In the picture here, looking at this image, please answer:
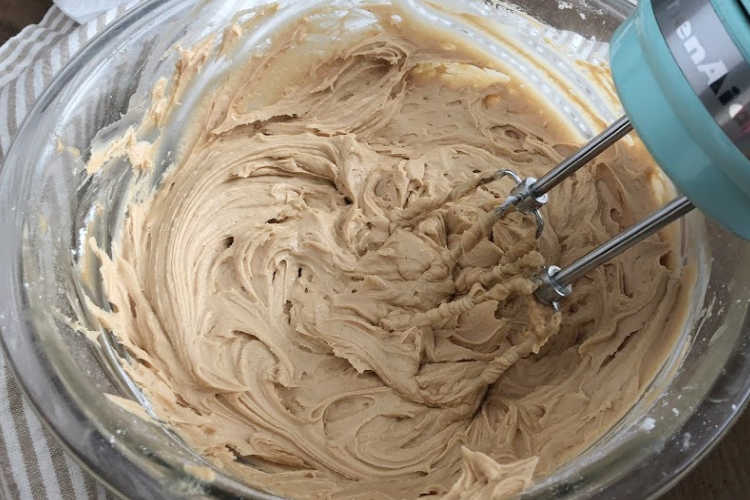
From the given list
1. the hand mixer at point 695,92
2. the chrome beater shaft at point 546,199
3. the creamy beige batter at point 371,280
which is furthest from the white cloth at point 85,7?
the hand mixer at point 695,92

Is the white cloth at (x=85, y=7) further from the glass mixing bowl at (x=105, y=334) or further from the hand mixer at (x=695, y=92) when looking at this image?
the hand mixer at (x=695, y=92)

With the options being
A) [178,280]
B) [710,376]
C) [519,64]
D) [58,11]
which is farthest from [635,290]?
[58,11]

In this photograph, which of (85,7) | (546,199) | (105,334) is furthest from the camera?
(85,7)

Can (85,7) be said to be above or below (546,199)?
above

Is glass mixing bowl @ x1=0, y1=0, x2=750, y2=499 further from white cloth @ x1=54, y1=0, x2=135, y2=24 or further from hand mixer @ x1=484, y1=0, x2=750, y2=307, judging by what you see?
white cloth @ x1=54, y1=0, x2=135, y2=24

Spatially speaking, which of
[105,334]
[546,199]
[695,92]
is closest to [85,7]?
[105,334]

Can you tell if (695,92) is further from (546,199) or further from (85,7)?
(85,7)
